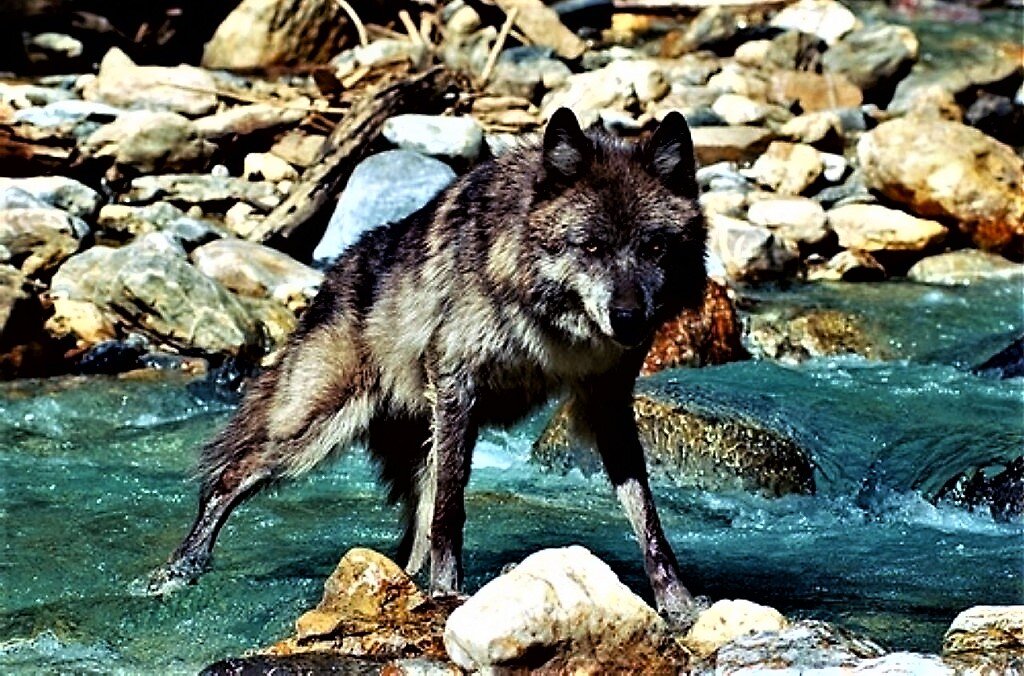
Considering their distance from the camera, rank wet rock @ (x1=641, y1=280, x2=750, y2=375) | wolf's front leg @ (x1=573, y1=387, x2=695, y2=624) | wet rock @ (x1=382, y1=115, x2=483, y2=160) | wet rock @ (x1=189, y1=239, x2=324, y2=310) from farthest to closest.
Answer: wet rock @ (x1=382, y1=115, x2=483, y2=160), wet rock @ (x1=189, y1=239, x2=324, y2=310), wet rock @ (x1=641, y1=280, x2=750, y2=375), wolf's front leg @ (x1=573, y1=387, x2=695, y2=624)

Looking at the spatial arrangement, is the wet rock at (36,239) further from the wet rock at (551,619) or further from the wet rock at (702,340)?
the wet rock at (551,619)

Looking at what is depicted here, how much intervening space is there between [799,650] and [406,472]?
2.40 metres

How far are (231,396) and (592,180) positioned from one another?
15.7 feet

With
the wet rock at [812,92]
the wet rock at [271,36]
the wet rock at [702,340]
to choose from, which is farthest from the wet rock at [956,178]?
the wet rock at [271,36]

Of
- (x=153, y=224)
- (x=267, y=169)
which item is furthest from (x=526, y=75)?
(x=153, y=224)

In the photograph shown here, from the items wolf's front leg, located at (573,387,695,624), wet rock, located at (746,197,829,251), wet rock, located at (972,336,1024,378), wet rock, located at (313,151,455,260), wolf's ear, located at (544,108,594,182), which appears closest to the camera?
wolf's ear, located at (544,108,594,182)

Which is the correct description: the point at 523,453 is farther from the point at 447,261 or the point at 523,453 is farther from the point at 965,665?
the point at 965,665

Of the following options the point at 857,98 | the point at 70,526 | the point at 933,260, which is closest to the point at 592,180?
the point at 70,526

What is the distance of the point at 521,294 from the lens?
5.26m

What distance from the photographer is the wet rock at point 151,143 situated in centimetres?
1302

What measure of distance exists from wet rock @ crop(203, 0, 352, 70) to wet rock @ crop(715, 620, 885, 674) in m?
13.0

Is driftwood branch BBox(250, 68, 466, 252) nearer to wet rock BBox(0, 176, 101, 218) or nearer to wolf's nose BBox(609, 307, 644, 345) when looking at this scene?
wet rock BBox(0, 176, 101, 218)

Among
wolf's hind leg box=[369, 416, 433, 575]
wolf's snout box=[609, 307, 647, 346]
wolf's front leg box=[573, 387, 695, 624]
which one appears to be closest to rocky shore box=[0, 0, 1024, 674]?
wolf's front leg box=[573, 387, 695, 624]

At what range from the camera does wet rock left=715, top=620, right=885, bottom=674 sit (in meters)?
4.17
